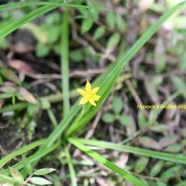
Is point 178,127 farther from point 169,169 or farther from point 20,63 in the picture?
point 20,63

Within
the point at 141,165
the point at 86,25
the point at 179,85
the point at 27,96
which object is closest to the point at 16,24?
the point at 27,96

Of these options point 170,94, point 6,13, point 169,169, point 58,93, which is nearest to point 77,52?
point 58,93

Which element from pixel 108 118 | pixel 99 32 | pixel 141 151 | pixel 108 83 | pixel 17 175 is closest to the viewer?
pixel 17 175

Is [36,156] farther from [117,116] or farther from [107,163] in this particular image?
[117,116]

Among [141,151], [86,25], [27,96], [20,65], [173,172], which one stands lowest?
[173,172]

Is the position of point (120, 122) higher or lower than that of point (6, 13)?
lower

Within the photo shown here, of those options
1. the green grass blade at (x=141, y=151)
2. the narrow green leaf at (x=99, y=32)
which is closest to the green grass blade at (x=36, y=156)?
the green grass blade at (x=141, y=151)

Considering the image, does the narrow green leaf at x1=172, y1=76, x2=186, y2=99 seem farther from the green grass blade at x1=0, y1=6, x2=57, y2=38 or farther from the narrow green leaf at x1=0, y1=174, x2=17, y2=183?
the narrow green leaf at x1=0, y1=174, x2=17, y2=183
